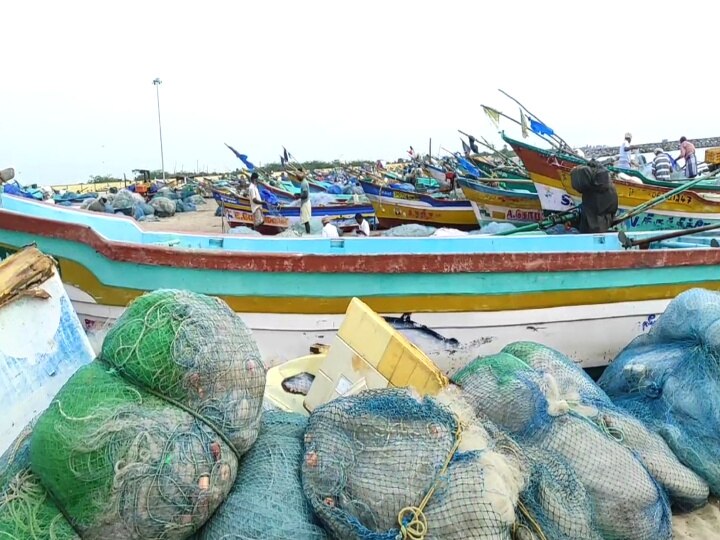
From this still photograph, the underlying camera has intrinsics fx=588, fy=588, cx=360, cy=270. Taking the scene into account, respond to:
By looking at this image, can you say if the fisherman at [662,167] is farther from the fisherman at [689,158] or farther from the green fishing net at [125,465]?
the green fishing net at [125,465]

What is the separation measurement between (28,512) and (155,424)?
0.48m

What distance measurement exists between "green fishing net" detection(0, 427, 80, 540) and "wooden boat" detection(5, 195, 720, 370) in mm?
2118

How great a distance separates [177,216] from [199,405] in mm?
22037

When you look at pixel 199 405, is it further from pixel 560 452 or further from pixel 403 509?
pixel 560 452

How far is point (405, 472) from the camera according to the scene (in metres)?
2.12

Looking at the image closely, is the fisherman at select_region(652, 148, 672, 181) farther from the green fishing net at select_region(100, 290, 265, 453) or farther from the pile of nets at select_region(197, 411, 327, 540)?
the green fishing net at select_region(100, 290, 265, 453)

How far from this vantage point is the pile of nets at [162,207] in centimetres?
2223

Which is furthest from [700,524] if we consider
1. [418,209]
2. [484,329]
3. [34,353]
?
[418,209]

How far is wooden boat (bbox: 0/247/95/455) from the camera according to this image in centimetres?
279

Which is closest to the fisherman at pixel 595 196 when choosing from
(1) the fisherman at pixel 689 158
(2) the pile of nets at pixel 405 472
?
(2) the pile of nets at pixel 405 472

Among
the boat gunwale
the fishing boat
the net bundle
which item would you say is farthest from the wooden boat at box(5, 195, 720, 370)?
the fishing boat

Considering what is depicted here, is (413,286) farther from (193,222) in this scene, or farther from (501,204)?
(193,222)

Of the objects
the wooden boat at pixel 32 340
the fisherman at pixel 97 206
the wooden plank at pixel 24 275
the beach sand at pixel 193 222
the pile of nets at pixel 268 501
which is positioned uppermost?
the wooden plank at pixel 24 275

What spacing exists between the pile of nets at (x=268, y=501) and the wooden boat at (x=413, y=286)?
5.52 ft
